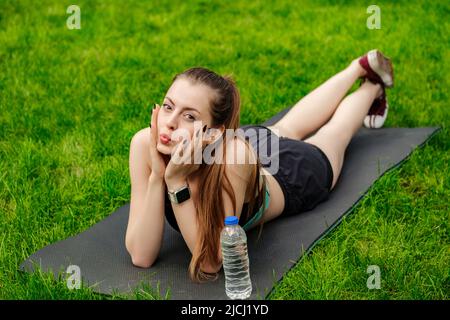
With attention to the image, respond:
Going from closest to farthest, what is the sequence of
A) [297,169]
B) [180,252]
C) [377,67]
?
[180,252] < [297,169] < [377,67]

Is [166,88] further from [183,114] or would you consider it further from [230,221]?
[230,221]

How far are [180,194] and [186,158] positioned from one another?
0.21 meters

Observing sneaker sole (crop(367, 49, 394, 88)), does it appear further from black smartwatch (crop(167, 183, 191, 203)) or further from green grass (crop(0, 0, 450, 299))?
black smartwatch (crop(167, 183, 191, 203))

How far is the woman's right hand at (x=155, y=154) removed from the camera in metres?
3.10

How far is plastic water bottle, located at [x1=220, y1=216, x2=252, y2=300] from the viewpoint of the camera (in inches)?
122

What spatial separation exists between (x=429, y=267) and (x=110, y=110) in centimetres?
331

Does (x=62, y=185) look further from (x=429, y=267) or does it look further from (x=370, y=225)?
(x=429, y=267)

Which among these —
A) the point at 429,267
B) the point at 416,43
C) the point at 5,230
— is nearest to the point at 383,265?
the point at 429,267

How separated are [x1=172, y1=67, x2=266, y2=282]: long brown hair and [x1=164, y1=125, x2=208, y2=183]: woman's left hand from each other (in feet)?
0.30

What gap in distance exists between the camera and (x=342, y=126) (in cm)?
457

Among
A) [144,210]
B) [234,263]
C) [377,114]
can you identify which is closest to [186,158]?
[144,210]

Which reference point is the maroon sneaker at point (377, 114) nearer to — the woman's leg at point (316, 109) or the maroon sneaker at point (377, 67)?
the maroon sneaker at point (377, 67)

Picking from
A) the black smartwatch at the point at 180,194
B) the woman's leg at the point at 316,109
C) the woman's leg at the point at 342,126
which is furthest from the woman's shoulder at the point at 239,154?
the woman's leg at the point at 316,109

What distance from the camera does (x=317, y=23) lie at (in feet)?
26.1
